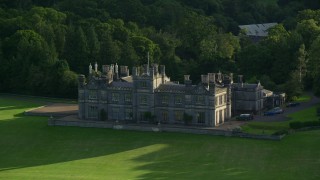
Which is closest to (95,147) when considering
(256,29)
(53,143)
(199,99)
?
(53,143)

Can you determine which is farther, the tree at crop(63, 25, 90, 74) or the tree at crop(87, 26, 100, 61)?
the tree at crop(87, 26, 100, 61)

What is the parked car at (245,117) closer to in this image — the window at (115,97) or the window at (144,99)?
the window at (144,99)

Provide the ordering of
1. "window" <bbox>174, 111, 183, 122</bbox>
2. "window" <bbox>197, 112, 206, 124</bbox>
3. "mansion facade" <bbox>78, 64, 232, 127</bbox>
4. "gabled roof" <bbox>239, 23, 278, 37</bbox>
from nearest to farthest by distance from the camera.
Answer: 1. "mansion facade" <bbox>78, 64, 232, 127</bbox>
2. "window" <bbox>197, 112, 206, 124</bbox>
3. "window" <bbox>174, 111, 183, 122</bbox>
4. "gabled roof" <bbox>239, 23, 278, 37</bbox>

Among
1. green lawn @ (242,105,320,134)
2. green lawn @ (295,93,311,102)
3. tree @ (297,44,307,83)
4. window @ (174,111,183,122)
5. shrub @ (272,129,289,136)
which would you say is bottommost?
shrub @ (272,129,289,136)

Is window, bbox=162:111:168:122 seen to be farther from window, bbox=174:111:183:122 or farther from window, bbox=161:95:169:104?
window, bbox=161:95:169:104

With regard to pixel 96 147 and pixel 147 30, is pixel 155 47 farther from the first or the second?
pixel 96 147

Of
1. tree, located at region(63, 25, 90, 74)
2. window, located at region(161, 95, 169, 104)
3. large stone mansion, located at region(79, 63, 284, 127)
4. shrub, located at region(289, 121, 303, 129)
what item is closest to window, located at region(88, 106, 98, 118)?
large stone mansion, located at region(79, 63, 284, 127)

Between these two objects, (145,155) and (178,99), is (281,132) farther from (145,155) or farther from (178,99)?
(145,155)
